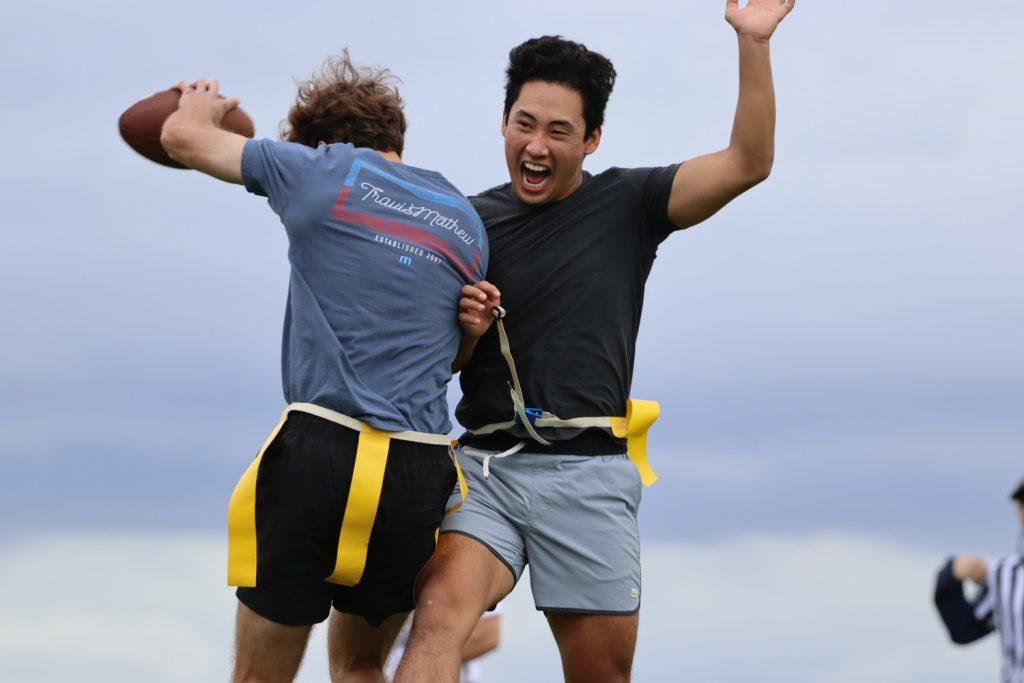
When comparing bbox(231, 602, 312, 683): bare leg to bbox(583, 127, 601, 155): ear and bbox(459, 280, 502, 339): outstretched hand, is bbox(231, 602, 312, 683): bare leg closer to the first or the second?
bbox(459, 280, 502, 339): outstretched hand

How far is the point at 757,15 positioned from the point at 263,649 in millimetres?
3173

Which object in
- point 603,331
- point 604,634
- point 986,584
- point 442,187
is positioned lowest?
point 604,634

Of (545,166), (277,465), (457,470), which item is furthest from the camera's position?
(545,166)

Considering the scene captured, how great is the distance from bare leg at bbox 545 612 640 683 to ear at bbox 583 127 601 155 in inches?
79.1

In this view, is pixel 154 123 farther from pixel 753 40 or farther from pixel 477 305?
pixel 753 40

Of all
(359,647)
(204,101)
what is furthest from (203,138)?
(359,647)

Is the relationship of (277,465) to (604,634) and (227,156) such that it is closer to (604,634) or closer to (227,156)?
(227,156)

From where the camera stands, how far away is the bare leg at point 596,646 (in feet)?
24.0

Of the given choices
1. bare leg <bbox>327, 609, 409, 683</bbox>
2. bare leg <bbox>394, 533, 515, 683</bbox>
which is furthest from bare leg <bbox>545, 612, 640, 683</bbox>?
bare leg <bbox>327, 609, 409, 683</bbox>

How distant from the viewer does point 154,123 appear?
21.6ft

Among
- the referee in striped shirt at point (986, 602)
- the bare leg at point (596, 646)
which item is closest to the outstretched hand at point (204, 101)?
the bare leg at point (596, 646)

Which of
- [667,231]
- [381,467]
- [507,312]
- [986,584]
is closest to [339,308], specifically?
[381,467]

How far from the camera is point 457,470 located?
22.1 ft

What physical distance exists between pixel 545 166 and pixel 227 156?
5.00ft
